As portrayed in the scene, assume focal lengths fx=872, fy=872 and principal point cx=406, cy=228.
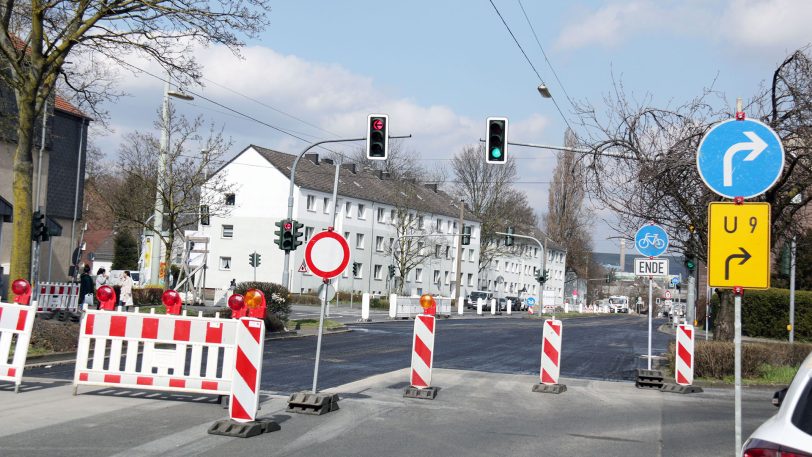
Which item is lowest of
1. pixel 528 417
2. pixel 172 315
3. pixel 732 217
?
pixel 528 417

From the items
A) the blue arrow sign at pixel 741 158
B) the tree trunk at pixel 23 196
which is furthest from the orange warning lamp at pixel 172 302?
the blue arrow sign at pixel 741 158

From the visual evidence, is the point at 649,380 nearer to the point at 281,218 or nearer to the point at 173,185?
the point at 173,185

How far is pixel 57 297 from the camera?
2728 cm

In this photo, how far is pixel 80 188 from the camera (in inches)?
1823

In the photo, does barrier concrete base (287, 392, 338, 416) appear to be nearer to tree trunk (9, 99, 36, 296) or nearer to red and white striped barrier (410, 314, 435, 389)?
red and white striped barrier (410, 314, 435, 389)

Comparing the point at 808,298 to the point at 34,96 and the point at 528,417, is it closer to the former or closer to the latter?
the point at 528,417

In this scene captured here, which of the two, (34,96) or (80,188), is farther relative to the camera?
(80,188)

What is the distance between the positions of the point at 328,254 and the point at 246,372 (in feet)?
8.81

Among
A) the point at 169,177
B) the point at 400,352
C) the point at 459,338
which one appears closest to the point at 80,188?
the point at 169,177

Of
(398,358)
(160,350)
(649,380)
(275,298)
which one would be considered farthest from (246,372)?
(275,298)

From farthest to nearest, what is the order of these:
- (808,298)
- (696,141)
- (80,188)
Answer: (80,188), (808,298), (696,141)

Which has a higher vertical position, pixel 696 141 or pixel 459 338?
pixel 696 141

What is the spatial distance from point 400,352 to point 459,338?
808cm

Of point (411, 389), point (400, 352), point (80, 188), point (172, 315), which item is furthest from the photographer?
point (80, 188)
